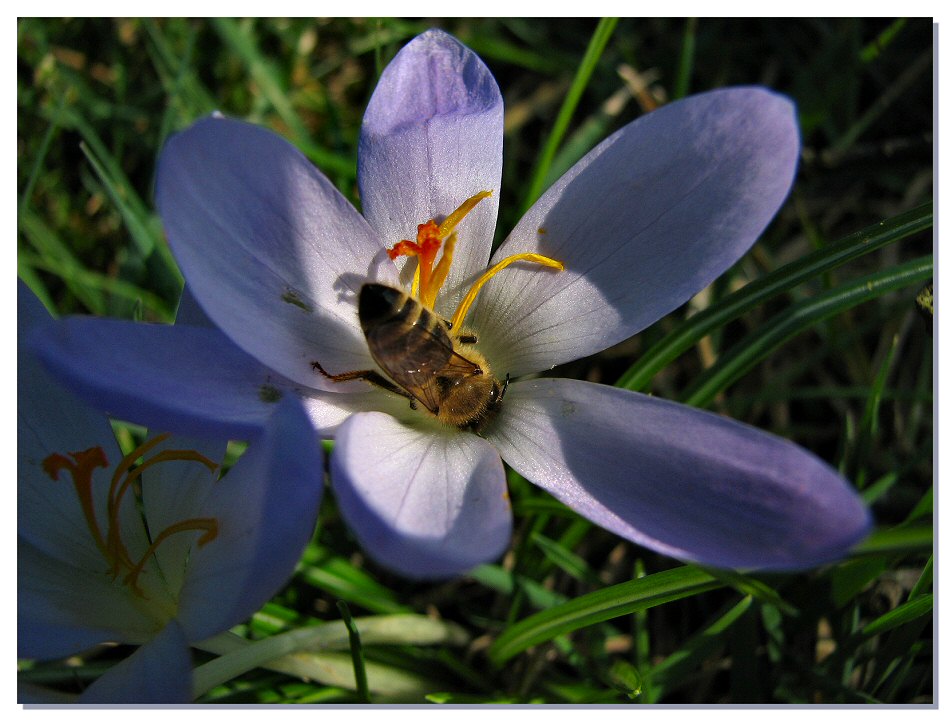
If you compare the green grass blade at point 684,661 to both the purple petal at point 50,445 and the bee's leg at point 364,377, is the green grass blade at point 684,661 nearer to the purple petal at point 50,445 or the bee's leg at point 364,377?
the bee's leg at point 364,377

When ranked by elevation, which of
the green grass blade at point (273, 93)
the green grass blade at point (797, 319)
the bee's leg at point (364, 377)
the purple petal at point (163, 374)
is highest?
the green grass blade at point (273, 93)

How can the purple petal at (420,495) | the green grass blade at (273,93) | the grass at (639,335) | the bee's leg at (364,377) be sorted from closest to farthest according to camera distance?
the purple petal at (420,495) < the bee's leg at (364,377) < the grass at (639,335) < the green grass blade at (273,93)

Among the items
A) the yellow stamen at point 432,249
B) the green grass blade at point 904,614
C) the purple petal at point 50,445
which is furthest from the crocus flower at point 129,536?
the green grass blade at point 904,614

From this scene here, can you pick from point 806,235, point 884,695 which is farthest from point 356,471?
point 806,235

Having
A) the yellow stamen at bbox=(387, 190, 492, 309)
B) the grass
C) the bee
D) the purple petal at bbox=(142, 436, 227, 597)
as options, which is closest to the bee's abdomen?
the bee

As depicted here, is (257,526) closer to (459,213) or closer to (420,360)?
(420,360)

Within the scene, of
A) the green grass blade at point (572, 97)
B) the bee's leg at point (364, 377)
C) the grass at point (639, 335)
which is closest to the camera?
the bee's leg at point (364, 377)
